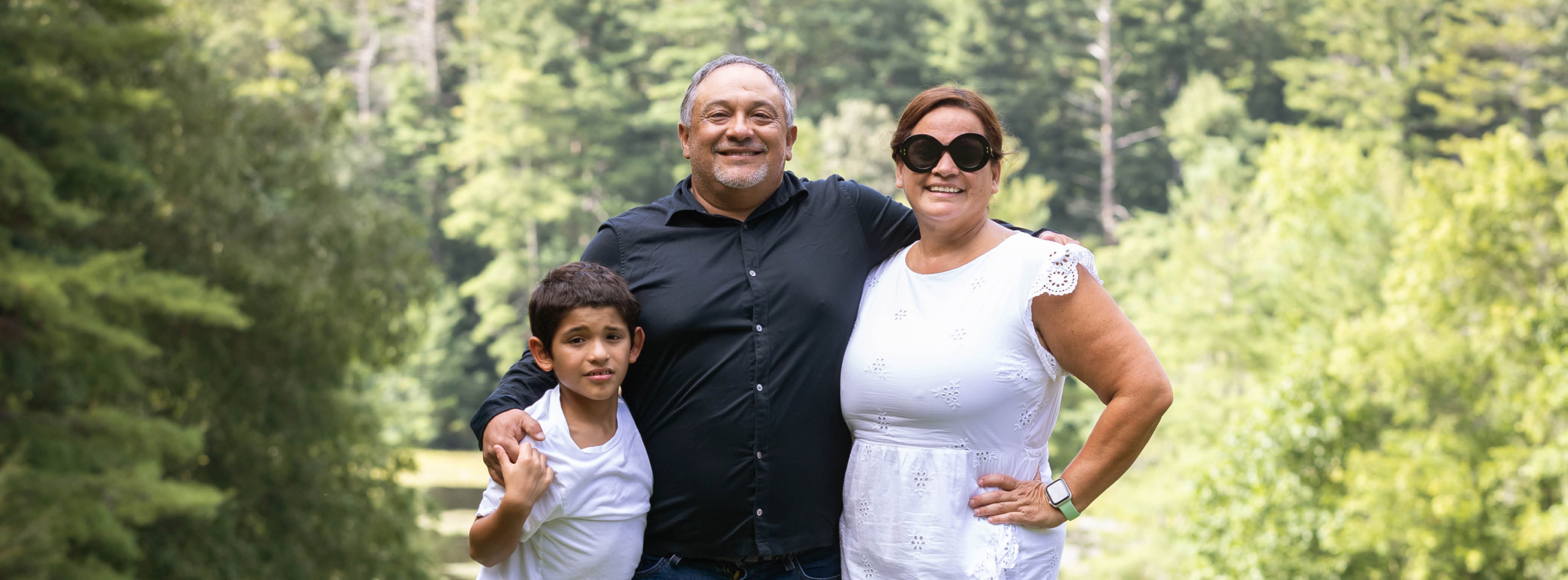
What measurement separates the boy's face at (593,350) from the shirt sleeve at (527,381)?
14 cm

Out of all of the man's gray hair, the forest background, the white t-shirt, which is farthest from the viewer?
the forest background

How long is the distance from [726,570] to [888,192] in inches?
1069

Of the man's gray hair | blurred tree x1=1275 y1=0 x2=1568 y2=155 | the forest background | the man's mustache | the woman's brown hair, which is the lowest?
the forest background

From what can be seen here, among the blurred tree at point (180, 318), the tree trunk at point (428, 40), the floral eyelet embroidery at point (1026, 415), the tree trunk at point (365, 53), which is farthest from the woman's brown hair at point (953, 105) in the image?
the tree trunk at point (365, 53)

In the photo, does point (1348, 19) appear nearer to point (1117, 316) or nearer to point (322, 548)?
point (322, 548)

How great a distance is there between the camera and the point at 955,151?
291 cm

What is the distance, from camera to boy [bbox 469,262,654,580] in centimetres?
295

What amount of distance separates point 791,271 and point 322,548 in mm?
10971

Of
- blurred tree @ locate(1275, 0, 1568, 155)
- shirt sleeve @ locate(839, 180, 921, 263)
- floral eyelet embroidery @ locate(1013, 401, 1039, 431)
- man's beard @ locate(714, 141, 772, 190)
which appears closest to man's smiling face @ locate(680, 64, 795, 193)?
man's beard @ locate(714, 141, 772, 190)

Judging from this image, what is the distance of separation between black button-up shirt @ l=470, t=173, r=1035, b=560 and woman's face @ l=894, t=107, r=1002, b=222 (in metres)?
0.34

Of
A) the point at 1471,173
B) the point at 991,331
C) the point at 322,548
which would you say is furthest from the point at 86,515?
the point at 1471,173

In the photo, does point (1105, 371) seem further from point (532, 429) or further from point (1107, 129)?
point (1107, 129)

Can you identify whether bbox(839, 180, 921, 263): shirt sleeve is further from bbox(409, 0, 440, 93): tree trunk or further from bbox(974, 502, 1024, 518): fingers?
bbox(409, 0, 440, 93): tree trunk

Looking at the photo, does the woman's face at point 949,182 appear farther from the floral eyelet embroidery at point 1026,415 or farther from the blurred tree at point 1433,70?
the blurred tree at point 1433,70
